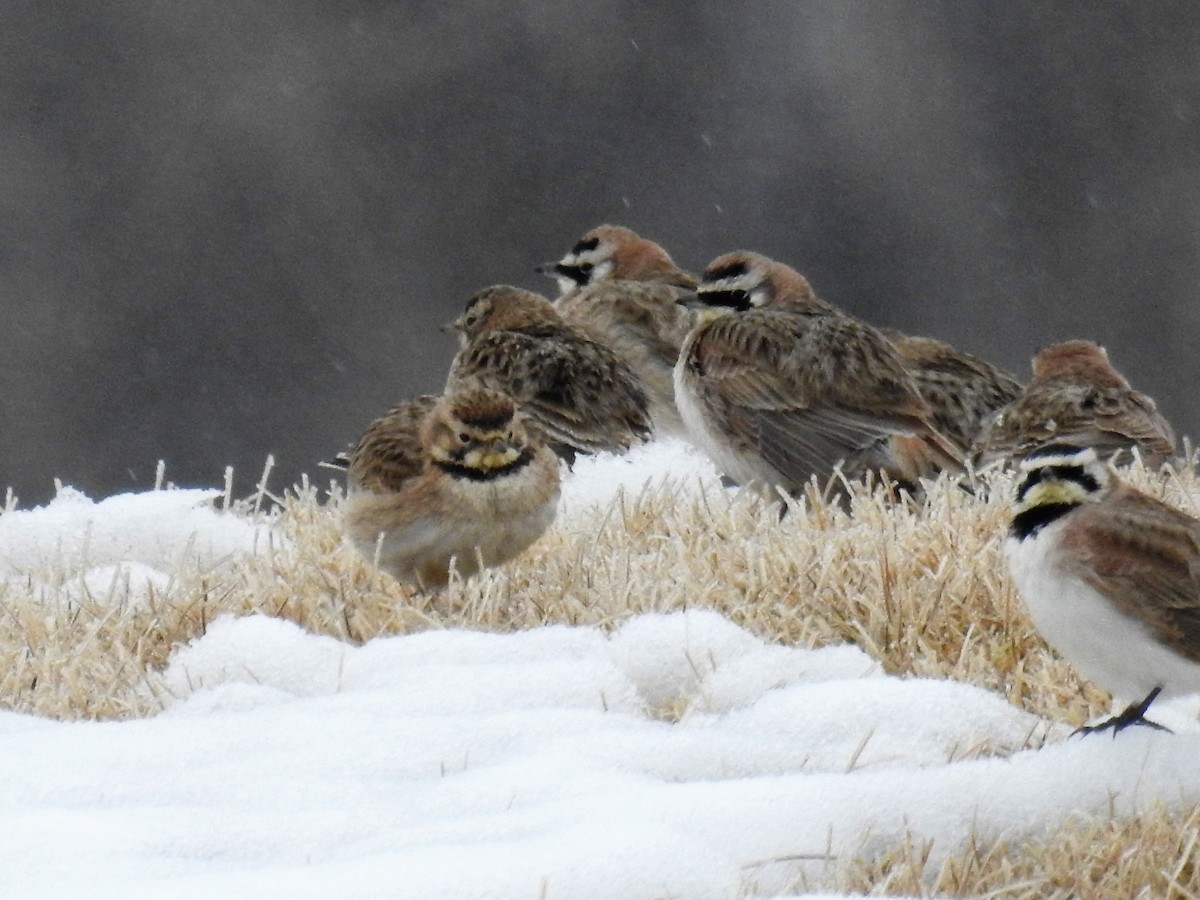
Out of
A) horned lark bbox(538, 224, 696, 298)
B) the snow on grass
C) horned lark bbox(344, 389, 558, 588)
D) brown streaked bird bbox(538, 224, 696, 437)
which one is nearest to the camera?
the snow on grass

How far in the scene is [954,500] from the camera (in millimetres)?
6285

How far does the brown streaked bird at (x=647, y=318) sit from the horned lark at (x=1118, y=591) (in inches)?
195

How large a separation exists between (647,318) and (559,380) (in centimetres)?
137

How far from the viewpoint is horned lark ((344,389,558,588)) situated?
5418 millimetres

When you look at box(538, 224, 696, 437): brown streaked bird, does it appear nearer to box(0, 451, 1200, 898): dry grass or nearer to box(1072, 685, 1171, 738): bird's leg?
box(0, 451, 1200, 898): dry grass

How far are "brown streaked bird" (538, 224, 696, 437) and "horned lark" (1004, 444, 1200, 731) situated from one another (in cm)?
494

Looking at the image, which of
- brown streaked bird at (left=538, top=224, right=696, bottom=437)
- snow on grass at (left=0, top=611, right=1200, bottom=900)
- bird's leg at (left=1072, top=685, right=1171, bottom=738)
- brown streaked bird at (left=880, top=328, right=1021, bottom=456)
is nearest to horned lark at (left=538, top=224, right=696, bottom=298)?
brown streaked bird at (left=538, top=224, right=696, bottom=437)

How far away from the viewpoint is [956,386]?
8242 mm

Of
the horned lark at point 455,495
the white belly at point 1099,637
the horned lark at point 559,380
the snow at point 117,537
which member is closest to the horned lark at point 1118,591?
the white belly at point 1099,637

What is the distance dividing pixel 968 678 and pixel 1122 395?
3221mm

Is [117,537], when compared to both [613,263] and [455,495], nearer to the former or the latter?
[455,495]

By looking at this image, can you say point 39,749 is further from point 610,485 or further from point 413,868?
point 610,485

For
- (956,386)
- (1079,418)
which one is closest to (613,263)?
(956,386)

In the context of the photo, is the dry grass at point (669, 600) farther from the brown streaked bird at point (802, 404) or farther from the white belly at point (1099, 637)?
the brown streaked bird at point (802, 404)
